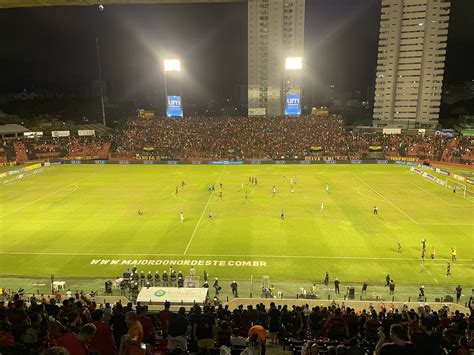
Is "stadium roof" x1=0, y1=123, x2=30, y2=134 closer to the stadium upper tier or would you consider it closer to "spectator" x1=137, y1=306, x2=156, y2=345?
the stadium upper tier

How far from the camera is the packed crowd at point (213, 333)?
22.5ft

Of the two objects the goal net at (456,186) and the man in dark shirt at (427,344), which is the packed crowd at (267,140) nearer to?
the goal net at (456,186)

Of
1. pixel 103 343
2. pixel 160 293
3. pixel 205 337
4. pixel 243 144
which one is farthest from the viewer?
pixel 243 144

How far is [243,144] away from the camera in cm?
8600

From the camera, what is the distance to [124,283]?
24562 mm

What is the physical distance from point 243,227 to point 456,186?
112 ft

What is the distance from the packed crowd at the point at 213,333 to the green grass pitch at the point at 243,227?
1466cm

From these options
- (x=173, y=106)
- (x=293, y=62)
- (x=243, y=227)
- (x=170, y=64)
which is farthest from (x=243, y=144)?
(x=243, y=227)

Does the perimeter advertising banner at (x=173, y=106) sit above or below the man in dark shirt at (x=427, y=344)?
above

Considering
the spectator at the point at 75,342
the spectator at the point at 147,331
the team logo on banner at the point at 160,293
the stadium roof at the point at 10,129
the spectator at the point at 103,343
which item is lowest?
the team logo on banner at the point at 160,293

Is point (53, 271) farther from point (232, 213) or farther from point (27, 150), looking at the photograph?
point (27, 150)

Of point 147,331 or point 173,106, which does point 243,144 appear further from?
point 147,331

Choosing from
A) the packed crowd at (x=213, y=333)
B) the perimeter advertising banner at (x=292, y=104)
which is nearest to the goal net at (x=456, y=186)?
the packed crowd at (x=213, y=333)

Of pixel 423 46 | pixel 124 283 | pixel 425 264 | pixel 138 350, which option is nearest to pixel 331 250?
pixel 425 264
